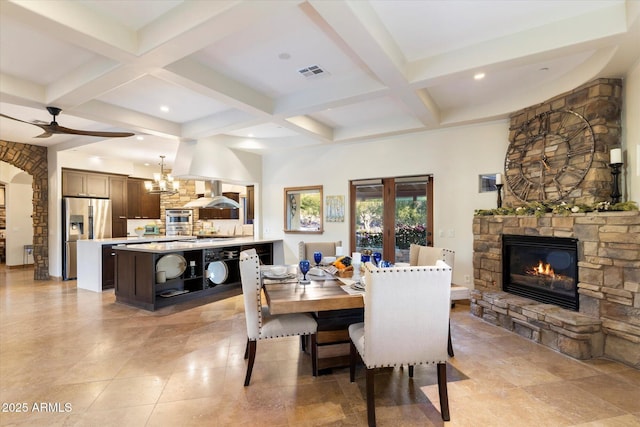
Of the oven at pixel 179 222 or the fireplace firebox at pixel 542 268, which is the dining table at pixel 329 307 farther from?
the oven at pixel 179 222

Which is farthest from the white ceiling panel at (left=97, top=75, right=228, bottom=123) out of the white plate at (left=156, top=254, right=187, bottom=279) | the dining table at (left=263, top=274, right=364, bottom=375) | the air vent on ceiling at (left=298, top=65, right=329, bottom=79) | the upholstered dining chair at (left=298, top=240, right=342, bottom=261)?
the dining table at (left=263, top=274, right=364, bottom=375)

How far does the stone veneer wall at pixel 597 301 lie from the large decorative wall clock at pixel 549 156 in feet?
1.62

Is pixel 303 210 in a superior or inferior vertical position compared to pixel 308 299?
superior

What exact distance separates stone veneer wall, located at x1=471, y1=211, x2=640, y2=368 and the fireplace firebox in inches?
3.9

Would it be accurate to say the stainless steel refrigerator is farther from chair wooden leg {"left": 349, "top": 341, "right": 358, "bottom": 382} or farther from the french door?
chair wooden leg {"left": 349, "top": 341, "right": 358, "bottom": 382}

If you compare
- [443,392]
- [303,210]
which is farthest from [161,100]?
[443,392]

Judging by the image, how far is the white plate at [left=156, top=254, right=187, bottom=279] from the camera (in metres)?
4.48

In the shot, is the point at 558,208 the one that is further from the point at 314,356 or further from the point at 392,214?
the point at 314,356

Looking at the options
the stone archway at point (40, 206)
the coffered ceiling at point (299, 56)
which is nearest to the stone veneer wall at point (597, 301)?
the coffered ceiling at point (299, 56)

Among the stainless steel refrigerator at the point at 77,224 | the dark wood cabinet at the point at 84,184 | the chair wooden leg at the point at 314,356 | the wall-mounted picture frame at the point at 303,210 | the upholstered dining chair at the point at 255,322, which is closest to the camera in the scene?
the upholstered dining chair at the point at 255,322

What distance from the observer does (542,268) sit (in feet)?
11.4

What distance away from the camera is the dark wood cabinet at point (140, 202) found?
309 inches

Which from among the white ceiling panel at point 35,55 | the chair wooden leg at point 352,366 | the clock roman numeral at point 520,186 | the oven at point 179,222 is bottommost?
the chair wooden leg at point 352,366

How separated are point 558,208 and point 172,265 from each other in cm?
509
